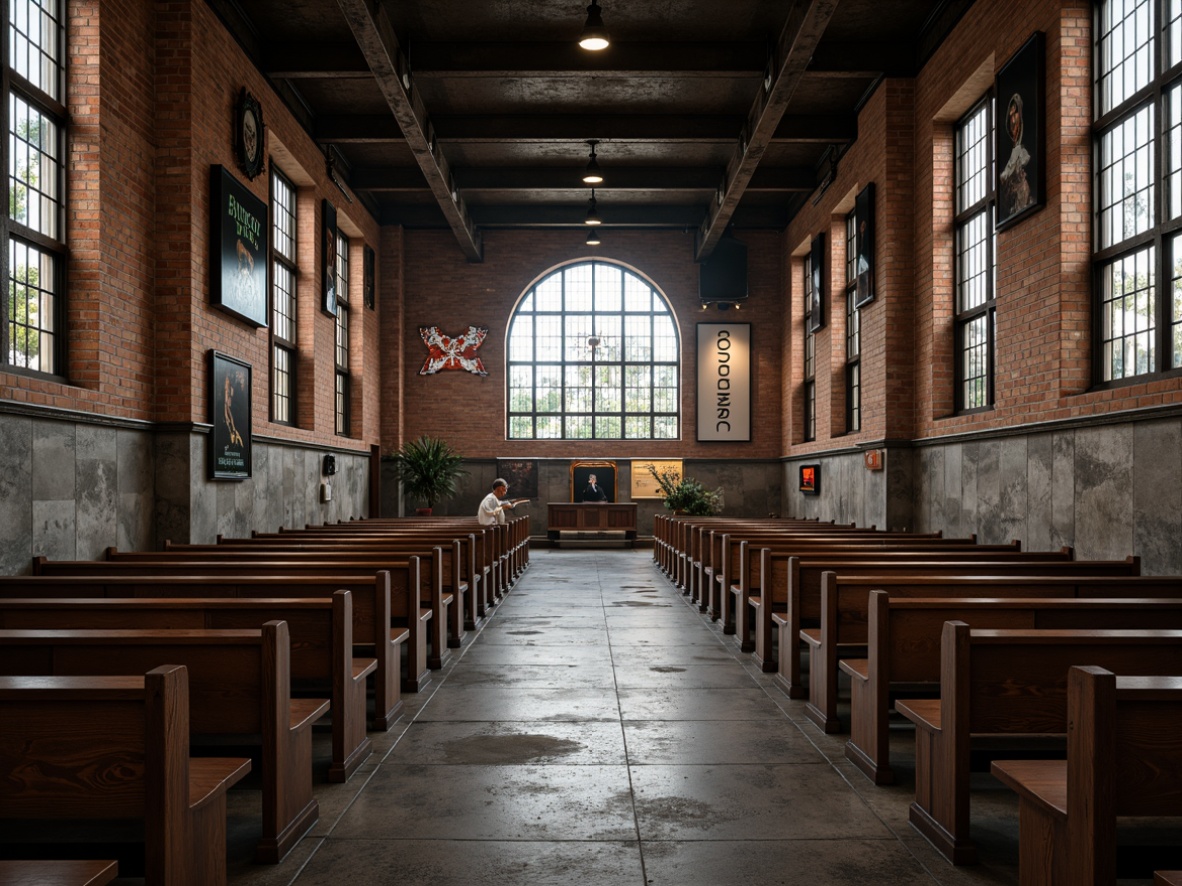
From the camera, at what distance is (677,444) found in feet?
65.7

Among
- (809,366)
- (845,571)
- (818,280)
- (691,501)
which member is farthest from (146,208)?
(809,366)

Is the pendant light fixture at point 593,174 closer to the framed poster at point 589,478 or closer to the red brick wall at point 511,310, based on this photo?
the red brick wall at point 511,310

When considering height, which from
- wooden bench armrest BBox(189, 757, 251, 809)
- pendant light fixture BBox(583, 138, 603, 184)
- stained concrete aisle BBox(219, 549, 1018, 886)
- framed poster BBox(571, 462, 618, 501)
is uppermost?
pendant light fixture BBox(583, 138, 603, 184)

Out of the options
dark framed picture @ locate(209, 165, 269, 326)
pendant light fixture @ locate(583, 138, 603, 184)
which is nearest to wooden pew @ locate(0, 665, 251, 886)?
dark framed picture @ locate(209, 165, 269, 326)

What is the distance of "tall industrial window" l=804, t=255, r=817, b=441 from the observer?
17.8 metres

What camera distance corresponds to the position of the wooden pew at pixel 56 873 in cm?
187

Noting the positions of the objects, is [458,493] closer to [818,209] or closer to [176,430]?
[818,209]

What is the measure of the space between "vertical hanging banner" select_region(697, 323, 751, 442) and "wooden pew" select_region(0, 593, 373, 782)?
53.1ft

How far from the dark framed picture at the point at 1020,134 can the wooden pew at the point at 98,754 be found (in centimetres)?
861

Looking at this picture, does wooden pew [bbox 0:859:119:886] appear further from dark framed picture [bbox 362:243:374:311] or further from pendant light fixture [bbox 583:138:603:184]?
dark framed picture [bbox 362:243:374:311]

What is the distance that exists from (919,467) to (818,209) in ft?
20.5

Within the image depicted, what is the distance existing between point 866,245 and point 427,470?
919cm

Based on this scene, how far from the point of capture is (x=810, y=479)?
53.8ft

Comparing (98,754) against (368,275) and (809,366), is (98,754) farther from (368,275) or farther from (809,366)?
(809,366)
